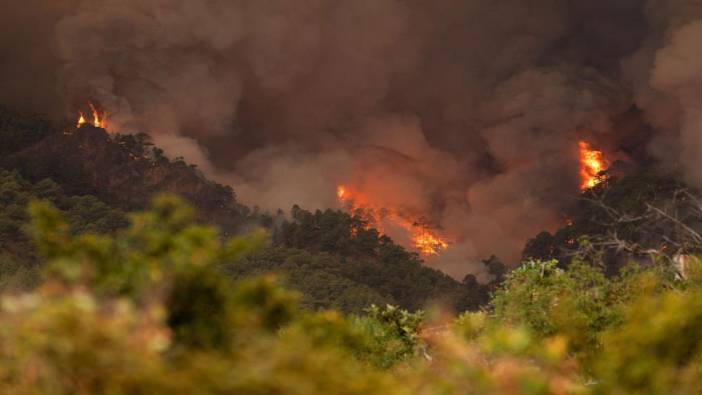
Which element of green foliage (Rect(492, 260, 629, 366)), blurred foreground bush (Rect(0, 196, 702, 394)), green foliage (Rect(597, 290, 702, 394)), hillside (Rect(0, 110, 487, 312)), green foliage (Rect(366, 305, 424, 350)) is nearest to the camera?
blurred foreground bush (Rect(0, 196, 702, 394))

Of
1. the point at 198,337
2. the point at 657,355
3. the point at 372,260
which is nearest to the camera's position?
the point at 198,337

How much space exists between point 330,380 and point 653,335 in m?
3.02

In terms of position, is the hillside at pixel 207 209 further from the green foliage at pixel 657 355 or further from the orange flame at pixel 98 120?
the green foliage at pixel 657 355

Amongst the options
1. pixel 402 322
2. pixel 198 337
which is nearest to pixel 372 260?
pixel 402 322

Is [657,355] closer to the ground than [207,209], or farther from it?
closer to the ground

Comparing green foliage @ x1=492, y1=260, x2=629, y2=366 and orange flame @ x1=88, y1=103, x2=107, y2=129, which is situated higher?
orange flame @ x1=88, y1=103, x2=107, y2=129

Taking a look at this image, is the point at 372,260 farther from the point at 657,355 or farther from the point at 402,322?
the point at 657,355

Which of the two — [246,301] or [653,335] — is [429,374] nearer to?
[246,301]

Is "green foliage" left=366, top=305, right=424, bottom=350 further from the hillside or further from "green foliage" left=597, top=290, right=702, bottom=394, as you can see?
the hillside

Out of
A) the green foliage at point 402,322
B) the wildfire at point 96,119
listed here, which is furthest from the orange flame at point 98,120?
the green foliage at point 402,322

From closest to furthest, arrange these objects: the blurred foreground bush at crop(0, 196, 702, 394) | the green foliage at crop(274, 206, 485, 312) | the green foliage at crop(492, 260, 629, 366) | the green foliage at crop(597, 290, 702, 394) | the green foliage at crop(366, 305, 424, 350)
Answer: the blurred foreground bush at crop(0, 196, 702, 394)
the green foliage at crop(597, 290, 702, 394)
the green foliage at crop(492, 260, 629, 366)
the green foliage at crop(366, 305, 424, 350)
the green foliage at crop(274, 206, 485, 312)

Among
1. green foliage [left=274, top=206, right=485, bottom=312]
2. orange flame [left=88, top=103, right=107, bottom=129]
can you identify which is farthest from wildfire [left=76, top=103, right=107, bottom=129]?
green foliage [left=274, top=206, right=485, bottom=312]

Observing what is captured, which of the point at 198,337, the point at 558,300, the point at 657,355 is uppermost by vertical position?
the point at 558,300

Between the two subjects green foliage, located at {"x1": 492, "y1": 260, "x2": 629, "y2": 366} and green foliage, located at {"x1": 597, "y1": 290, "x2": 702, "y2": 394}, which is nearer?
green foliage, located at {"x1": 597, "y1": 290, "x2": 702, "y2": 394}
